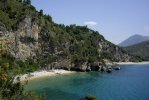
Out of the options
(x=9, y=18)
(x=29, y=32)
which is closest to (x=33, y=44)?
(x=29, y=32)

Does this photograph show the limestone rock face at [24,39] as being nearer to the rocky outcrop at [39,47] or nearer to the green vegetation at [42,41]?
the rocky outcrop at [39,47]

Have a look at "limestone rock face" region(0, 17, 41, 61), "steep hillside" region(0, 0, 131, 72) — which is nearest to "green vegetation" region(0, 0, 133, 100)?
"steep hillside" region(0, 0, 131, 72)

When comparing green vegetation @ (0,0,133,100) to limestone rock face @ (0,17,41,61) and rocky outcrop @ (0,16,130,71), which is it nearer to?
rocky outcrop @ (0,16,130,71)

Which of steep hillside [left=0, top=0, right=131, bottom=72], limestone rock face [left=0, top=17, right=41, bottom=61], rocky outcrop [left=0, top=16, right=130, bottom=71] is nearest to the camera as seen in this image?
limestone rock face [left=0, top=17, right=41, bottom=61]

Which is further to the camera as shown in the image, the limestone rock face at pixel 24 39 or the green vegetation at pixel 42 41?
the green vegetation at pixel 42 41

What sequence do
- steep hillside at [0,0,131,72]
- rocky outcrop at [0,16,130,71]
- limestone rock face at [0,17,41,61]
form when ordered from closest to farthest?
limestone rock face at [0,17,41,61] → steep hillside at [0,0,131,72] → rocky outcrop at [0,16,130,71]

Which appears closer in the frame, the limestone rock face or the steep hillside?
the limestone rock face

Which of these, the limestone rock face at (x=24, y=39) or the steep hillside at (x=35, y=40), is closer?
the limestone rock face at (x=24, y=39)

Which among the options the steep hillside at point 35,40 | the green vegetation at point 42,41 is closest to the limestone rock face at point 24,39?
the steep hillside at point 35,40

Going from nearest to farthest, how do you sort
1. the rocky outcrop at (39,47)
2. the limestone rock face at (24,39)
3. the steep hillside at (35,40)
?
the limestone rock face at (24,39) → the steep hillside at (35,40) → the rocky outcrop at (39,47)

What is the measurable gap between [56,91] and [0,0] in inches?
2140

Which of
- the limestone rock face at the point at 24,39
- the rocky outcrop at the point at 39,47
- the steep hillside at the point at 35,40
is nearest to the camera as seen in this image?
the limestone rock face at the point at 24,39

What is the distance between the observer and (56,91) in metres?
74.0

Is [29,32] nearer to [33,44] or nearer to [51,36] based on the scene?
[33,44]
